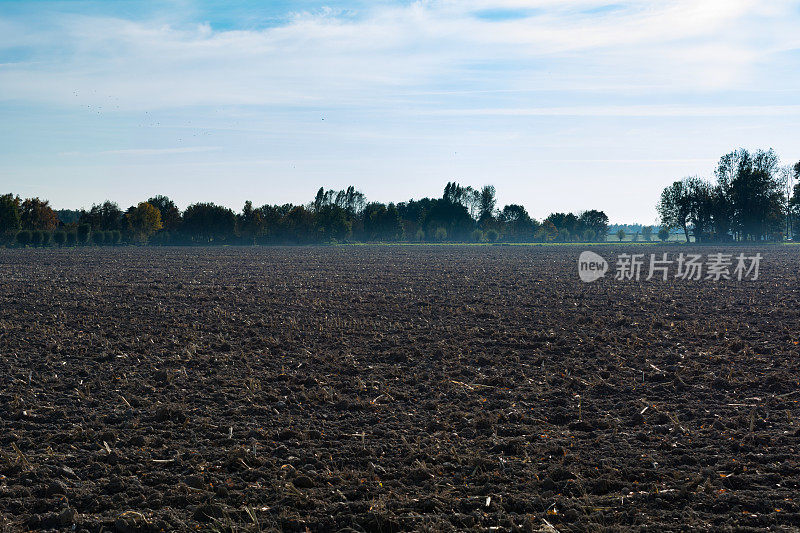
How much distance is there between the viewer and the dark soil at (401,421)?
6.62 metres

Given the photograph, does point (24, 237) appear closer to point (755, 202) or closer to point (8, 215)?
point (8, 215)

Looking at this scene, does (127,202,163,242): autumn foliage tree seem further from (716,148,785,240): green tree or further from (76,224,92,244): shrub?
(716,148,785,240): green tree

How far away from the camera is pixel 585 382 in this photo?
1148cm

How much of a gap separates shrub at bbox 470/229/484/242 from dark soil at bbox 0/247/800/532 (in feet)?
473

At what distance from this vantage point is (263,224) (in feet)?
424

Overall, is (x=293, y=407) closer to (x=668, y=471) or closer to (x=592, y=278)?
(x=668, y=471)

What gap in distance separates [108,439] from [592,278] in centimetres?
2856

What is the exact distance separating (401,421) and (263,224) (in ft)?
405

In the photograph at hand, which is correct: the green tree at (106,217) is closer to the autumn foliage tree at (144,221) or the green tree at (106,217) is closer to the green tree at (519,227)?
the autumn foliage tree at (144,221)

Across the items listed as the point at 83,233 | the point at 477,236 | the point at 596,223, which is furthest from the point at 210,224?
the point at 596,223

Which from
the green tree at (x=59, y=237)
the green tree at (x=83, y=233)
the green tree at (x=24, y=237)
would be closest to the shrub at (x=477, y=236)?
the green tree at (x=83, y=233)

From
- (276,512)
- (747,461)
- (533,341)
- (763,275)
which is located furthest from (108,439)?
(763,275)

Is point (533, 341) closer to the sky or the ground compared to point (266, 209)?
closer to the ground

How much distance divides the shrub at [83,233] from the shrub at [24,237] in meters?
8.86
